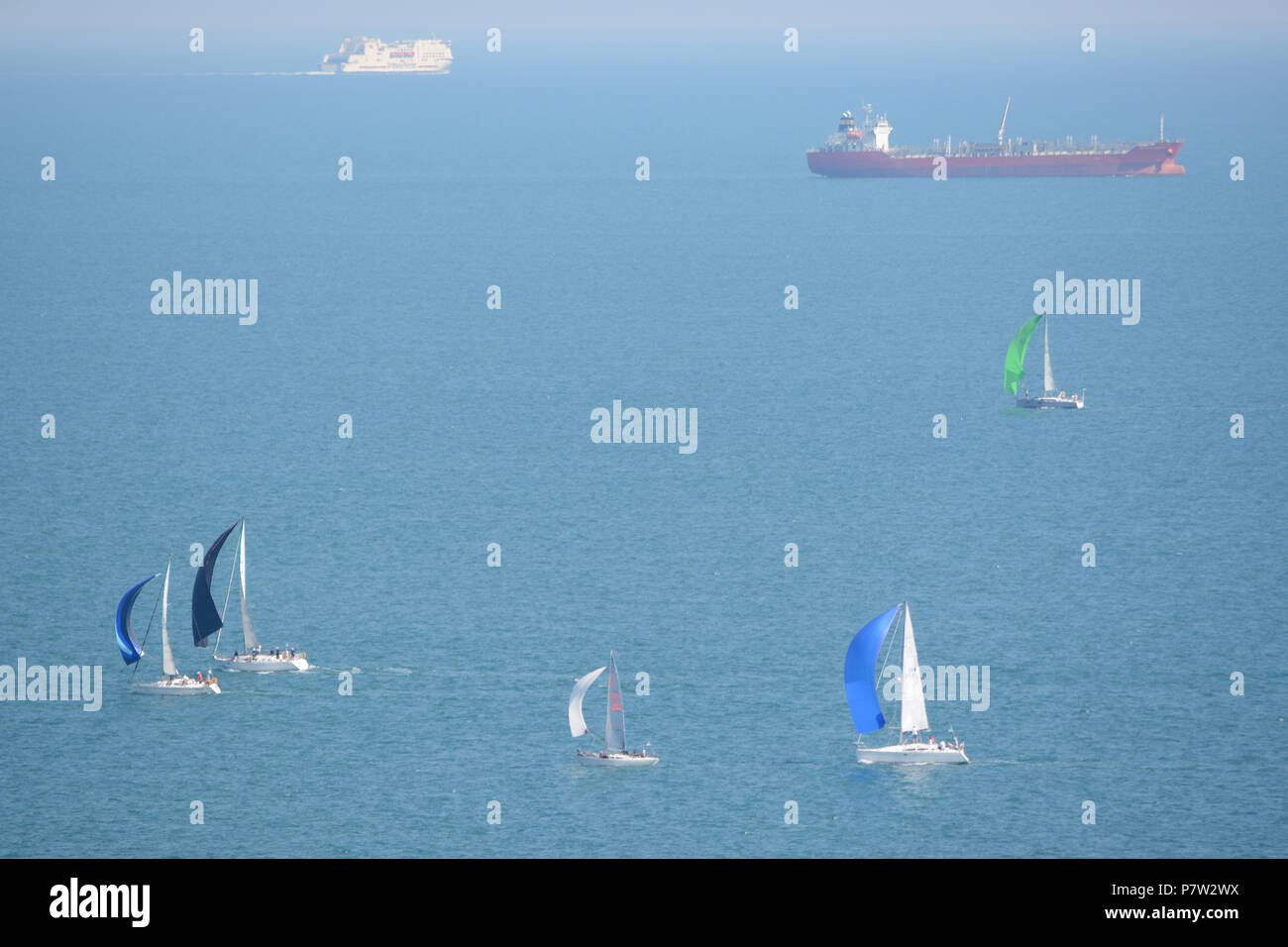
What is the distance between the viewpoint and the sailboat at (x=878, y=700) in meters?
79.2

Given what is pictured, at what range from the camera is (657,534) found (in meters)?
116

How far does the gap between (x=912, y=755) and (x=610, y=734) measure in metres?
11.9

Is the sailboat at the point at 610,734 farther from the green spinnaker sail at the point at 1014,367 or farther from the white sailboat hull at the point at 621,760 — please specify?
the green spinnaker sail at the point at 1014,367

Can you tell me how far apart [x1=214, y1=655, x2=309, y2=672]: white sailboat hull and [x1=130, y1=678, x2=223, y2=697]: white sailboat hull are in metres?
2.55

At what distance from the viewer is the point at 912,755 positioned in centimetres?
8006

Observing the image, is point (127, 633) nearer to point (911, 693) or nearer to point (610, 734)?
point (610, 734)

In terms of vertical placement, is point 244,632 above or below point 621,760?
above

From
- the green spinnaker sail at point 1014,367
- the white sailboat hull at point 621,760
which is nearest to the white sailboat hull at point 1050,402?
the green spinnaker sail at point 1014,367

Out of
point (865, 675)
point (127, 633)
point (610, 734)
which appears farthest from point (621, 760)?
point (127, 633)

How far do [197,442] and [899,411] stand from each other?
5197 centimetres
